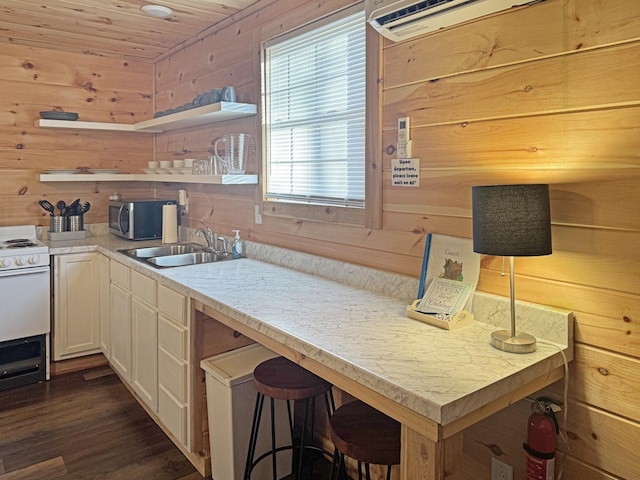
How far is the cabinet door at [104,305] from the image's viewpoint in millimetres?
3424

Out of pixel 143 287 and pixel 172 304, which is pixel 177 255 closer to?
pixel 143 287

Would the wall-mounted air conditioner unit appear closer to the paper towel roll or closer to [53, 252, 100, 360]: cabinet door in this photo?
the paper towel roll

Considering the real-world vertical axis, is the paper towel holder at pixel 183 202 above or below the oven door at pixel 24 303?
above

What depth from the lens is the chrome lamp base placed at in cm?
148

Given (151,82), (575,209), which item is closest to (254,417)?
(575,209)

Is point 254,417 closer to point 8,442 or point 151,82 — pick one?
point 8,442

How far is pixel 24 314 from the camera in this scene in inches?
128

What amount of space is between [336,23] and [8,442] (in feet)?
8.89

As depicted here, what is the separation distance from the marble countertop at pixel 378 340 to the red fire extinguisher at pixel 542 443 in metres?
0.15

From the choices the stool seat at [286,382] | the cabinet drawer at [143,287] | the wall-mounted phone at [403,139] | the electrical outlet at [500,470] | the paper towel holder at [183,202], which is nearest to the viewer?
the electrical outlet at [500,470]

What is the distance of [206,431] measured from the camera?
2400mm

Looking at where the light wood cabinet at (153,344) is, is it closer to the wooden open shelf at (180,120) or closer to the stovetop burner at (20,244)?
the stovetop burner at (20,244)

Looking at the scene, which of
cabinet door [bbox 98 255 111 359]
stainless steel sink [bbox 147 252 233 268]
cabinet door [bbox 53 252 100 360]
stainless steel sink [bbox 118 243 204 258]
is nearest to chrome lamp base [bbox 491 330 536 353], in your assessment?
stainless steel sink [bbox 147 252 233 268]

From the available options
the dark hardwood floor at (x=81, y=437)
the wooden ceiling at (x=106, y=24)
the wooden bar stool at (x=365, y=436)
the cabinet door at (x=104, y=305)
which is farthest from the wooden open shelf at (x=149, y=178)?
the wooden bar stool at (x=365, y=436)
